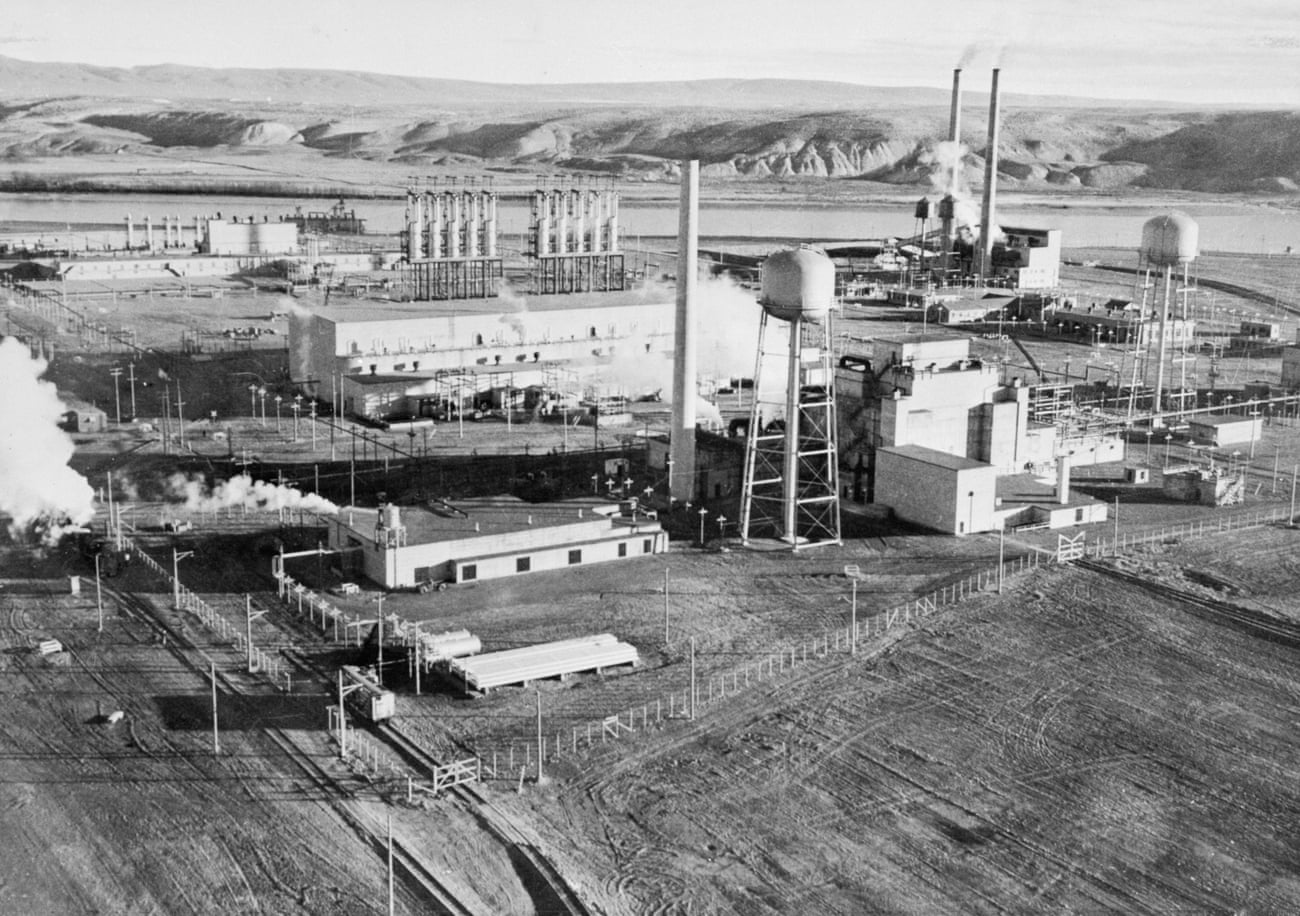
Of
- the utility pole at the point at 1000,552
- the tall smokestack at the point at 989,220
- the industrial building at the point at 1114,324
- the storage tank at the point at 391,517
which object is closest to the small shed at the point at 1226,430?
the utility pole at the point at 1000,552

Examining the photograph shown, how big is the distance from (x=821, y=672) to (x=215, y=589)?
13.6m

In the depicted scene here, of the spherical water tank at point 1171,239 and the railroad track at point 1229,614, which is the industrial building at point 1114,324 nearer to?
the spherical water tank at point 1171,239

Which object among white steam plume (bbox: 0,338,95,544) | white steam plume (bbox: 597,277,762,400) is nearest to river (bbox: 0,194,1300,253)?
white steam plume (bbox: 597,277,762,400)

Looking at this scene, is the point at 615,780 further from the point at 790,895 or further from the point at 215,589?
the point at 215,589

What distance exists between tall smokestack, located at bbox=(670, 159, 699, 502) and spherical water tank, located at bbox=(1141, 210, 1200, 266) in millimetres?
25054

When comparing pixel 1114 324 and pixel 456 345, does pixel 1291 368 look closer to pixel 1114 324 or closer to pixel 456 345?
pixel 1114 324

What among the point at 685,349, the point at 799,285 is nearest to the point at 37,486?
the point at 685,349

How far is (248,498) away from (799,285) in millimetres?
15380

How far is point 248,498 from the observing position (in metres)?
39.2

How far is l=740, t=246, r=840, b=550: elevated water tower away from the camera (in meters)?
36.8

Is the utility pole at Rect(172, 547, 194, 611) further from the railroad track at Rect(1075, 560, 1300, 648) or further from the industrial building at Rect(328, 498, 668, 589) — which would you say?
the railroad track at Rect(1075, 560, 1300, 648)

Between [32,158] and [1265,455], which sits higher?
[32,158]

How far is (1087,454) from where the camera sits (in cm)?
4678

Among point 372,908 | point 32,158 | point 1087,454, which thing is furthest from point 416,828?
point 32,158
